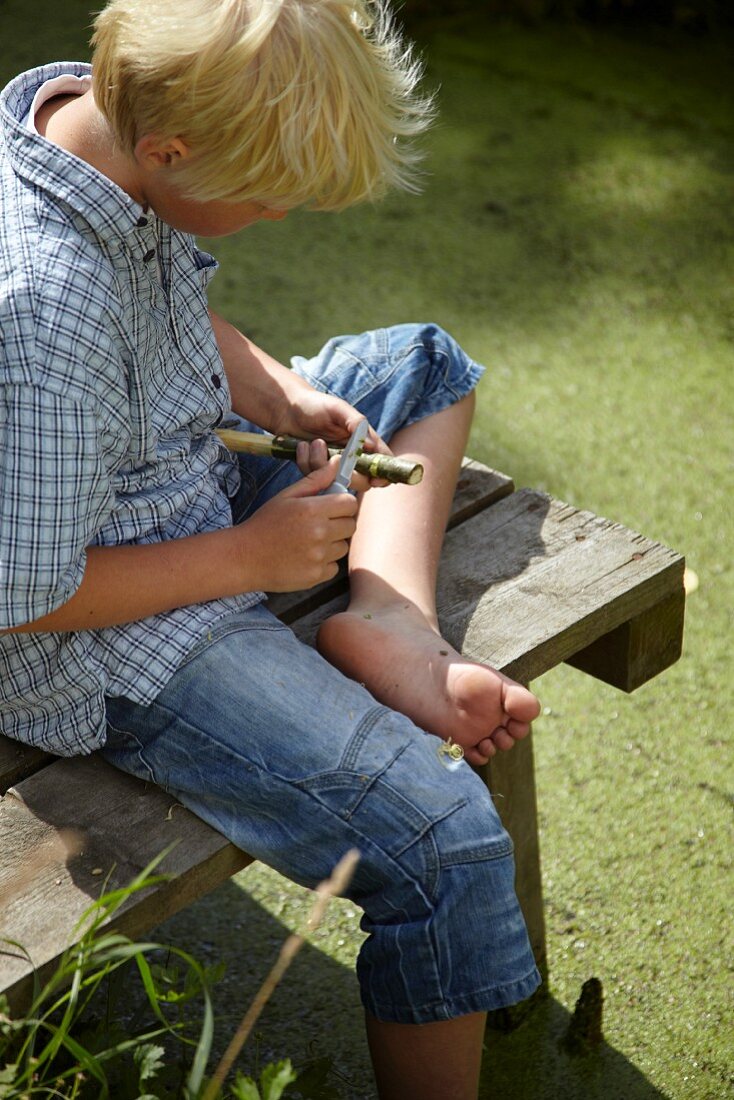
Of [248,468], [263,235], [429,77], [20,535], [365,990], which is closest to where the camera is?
[20,535]

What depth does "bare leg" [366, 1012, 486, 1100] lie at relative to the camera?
41.1 inches

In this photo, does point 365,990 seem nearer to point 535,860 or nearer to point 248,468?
point 535,860

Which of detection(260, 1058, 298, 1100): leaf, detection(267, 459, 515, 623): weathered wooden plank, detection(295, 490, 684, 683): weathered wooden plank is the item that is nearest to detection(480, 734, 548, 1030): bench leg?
detection(295, 490, 684, 683): weathered wooden plank

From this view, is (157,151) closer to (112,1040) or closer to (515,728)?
(515,728)

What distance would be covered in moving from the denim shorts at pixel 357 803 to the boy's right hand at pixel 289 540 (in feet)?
0.18

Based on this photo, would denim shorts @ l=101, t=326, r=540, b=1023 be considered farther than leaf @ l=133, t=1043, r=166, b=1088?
Yes

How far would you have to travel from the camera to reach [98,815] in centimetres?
106

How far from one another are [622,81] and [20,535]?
8.57 ft

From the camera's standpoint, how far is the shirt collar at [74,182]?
1.01 meters

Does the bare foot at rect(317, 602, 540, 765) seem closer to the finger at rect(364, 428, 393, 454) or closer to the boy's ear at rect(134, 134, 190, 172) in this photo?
the finger at rect(364, 428, 393, 454)

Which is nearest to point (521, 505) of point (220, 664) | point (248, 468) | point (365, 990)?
point (248, 468)

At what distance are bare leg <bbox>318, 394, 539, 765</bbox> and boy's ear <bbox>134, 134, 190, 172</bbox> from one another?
428 mm

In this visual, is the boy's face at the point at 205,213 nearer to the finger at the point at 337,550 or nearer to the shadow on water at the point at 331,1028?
the finger at the point at 337,550

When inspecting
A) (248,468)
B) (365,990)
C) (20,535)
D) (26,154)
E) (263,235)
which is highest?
(26,154)
